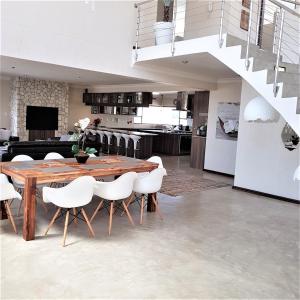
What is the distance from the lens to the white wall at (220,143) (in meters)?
8.48

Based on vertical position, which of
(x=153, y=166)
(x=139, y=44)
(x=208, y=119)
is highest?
(x=139, y=44)

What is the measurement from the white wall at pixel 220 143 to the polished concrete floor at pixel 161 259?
3.56m

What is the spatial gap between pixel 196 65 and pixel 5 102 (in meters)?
7.75

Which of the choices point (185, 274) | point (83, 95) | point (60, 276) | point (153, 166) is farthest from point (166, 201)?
point (83, 95)

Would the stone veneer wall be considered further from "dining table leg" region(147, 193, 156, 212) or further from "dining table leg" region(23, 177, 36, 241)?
"dining table leg" region(23, 177, 36, 241)

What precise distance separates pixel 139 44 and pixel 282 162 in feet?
12.3

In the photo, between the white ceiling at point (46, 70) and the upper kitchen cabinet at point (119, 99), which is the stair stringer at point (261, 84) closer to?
the white ceiling at point (46, 70)

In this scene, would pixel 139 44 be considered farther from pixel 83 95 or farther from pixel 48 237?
pixel 83 95

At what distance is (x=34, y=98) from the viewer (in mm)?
11148

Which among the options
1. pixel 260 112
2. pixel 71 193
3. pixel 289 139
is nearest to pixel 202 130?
pixel 289 139

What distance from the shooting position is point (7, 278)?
2.91 metres

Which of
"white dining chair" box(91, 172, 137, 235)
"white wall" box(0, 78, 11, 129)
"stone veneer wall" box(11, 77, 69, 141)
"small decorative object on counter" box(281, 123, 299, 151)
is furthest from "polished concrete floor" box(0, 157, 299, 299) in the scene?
"white wall" box(0, 78, 11, 129)

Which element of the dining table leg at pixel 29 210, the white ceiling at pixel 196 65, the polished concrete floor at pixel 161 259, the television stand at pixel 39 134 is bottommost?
the polished concrete floor at pixel 161 259

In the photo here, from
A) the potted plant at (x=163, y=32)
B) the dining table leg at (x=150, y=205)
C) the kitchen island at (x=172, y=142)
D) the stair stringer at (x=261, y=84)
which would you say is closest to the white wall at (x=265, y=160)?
the potted plant at (x=163, y=32)
